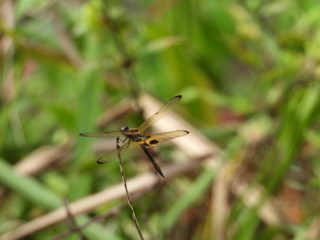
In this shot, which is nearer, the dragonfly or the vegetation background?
the dragonfly

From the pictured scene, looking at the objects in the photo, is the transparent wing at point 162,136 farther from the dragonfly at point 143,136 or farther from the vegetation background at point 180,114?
the vegetation background at point 180,114

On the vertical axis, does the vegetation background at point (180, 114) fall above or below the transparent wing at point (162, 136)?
below

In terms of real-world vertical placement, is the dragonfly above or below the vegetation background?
above

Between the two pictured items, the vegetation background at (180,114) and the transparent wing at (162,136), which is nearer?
the transparent wing at (162,136)

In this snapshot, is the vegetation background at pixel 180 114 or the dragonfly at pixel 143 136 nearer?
the dragonfly at pixel 143 136

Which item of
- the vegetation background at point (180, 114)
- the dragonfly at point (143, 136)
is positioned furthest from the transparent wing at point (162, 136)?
the vegetation background at point (180, 114)

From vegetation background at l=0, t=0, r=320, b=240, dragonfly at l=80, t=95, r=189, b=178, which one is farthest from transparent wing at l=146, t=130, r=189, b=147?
vegetation background at l=0, t=0, r=320, b=240

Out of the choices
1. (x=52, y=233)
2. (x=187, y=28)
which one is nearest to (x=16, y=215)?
(x=52, y=233)

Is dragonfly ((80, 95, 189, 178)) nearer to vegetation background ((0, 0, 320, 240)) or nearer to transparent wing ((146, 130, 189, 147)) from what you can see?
transparent wing ((146, 130, 189, 147))
